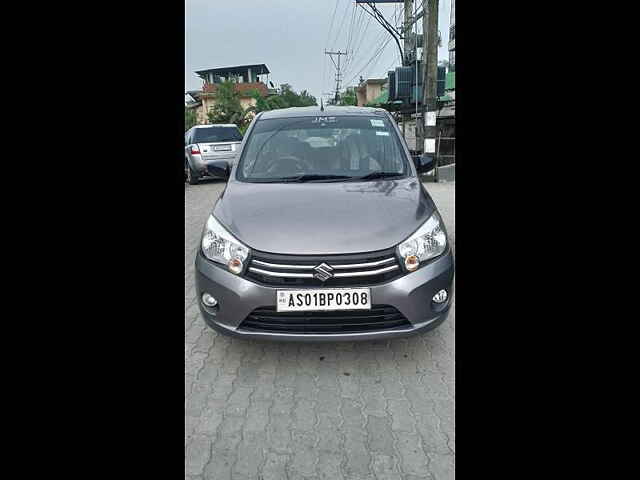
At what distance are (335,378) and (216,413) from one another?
28.0 inches

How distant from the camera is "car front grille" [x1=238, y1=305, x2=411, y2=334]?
8.50 feet

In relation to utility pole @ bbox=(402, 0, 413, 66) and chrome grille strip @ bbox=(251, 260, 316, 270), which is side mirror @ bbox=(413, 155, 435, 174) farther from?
utility pole @ bbox=(402, 0, 413, 66)

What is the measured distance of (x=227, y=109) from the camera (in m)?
32.6

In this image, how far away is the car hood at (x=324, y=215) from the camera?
263 cm

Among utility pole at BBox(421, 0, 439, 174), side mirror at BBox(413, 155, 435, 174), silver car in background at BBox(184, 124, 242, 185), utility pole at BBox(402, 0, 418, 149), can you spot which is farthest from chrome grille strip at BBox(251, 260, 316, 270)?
utility pole at BBox(402, 0, 418, 149)

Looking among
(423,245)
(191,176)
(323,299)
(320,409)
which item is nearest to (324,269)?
(323,299)

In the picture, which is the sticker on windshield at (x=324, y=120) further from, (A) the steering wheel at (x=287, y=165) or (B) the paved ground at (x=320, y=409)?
(B) the paved ground at (x=320, y=409)

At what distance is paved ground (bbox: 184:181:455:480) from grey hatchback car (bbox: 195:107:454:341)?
0.33 m

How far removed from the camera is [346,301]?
256 cm
